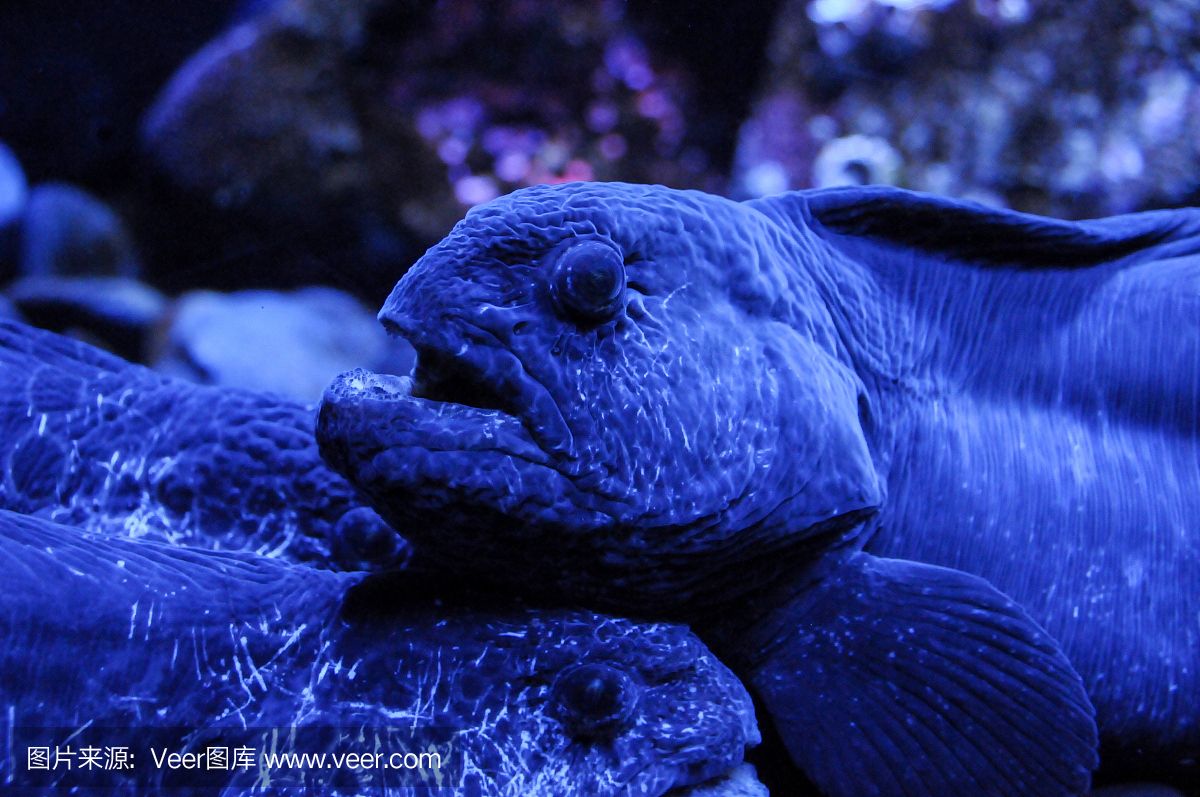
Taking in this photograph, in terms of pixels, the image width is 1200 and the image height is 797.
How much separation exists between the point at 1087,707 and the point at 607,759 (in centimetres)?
96

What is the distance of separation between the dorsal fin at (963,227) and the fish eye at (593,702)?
1.10 m

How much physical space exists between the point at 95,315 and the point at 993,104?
14.5 feet

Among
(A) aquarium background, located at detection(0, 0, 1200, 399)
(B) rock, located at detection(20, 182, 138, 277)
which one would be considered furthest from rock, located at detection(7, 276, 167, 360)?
(B) rock, located at detection(20, 182, 138, 277)

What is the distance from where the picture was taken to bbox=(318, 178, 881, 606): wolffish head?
57.6 inches

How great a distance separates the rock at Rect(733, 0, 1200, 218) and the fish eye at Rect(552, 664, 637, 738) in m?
2.94

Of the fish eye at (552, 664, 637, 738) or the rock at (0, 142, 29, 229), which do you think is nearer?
the fish eye at (552, 664, 637, 738)

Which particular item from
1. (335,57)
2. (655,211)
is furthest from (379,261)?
(655,211)

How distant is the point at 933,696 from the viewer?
170 centimetres

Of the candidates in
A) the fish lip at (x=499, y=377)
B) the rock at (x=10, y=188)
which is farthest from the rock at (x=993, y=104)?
the rock at (x=10, y=188)

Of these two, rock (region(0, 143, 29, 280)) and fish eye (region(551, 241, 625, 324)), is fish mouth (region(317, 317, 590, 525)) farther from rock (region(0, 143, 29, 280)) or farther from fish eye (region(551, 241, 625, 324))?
rock (region(0, 143, 29, 280))

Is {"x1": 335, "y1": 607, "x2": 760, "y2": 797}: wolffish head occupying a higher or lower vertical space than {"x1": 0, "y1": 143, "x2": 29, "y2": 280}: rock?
lower

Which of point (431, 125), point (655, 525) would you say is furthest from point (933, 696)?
point (431, 125)

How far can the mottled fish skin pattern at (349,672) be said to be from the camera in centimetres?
142

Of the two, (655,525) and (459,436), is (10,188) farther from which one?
(655,525)
